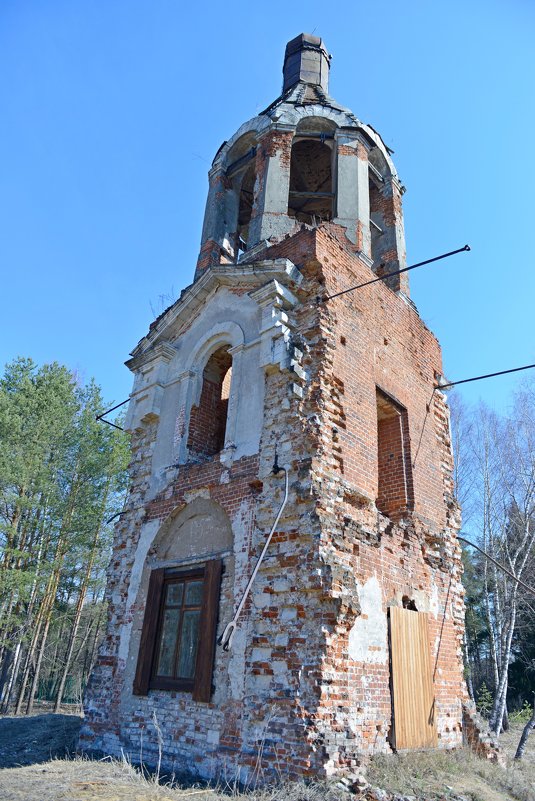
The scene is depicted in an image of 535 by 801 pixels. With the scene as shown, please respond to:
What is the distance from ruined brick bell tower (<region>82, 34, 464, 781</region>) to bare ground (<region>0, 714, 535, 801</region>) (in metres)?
0.31

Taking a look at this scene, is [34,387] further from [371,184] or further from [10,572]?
[371,184]

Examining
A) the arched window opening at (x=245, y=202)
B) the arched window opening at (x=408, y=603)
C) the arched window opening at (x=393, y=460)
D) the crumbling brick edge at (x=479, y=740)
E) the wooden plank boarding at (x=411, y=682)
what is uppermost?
the arched window opening at (x=245, y=202)

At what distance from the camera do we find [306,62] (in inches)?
553

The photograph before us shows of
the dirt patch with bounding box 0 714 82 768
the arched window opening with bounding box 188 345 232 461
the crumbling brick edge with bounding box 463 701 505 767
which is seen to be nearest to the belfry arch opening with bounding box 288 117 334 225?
the arched window opening with bounding box 188 345 232 461

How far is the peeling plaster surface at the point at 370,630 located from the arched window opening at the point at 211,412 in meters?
3.44

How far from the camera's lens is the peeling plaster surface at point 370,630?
20.6ft

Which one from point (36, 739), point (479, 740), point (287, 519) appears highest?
point (287, 519)

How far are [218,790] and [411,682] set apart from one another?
280 centimetres

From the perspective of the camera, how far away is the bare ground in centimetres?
489

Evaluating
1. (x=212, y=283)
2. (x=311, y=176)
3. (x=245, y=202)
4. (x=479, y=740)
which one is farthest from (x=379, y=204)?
(x=479, y=740)

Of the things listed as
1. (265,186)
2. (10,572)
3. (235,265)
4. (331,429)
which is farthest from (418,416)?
(10,572)

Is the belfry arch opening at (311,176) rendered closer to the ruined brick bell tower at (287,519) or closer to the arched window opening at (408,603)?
the ruined brick bell tower at (287,519)

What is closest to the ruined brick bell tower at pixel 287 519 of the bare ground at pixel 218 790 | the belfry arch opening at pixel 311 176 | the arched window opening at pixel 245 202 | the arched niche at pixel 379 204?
the arched niche at pixel 379 204

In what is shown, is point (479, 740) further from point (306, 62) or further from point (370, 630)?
point (306, 62)
